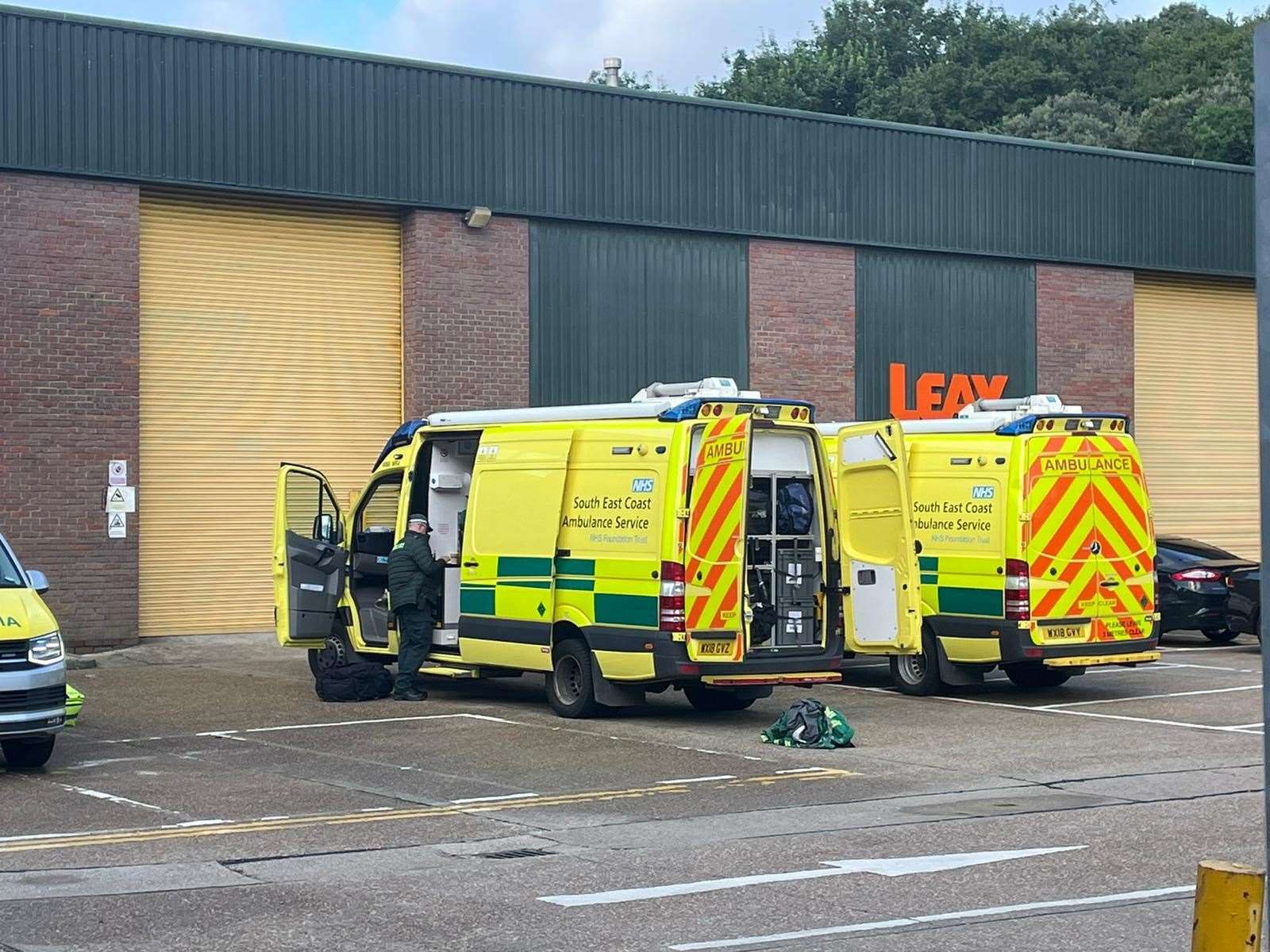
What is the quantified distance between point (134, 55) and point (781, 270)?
998 cm

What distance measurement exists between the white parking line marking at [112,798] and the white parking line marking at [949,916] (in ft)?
15.5

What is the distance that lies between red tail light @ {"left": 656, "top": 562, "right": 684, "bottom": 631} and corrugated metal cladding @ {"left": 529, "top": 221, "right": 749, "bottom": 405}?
35.8 ft

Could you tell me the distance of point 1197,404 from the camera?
32.8 metres

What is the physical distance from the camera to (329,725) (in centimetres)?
1548

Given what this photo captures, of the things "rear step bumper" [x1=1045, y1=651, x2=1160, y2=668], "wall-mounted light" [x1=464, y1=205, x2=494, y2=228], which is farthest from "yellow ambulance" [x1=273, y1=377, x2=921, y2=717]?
"wall-mounted light" [x1=464, y1=205, x2=494, y2=228]

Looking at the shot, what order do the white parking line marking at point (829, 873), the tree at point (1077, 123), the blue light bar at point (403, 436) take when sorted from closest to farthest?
the white parking line marking at point (829, 873) < the blue light bar at point (403, 436) < the tree at point (1077, 123)

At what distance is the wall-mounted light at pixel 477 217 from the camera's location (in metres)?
24.4

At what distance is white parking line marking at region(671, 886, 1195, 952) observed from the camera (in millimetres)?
7484

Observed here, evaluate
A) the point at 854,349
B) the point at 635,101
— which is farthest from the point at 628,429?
the point at 854,349

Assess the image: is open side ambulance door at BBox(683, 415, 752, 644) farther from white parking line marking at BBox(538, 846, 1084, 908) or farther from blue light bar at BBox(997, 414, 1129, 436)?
white parking line marking at BBox(538, 846, 1084, 908)

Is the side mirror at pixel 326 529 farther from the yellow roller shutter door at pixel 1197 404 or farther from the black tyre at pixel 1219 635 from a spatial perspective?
the yellow roller shutter door at pixel 1197 404

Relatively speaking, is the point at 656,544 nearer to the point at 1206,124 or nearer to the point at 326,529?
the point at 326,529

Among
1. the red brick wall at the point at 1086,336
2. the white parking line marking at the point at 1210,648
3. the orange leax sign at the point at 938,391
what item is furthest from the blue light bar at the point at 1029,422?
the red brick wall at the point at 1086,336

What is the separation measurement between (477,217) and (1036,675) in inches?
395
